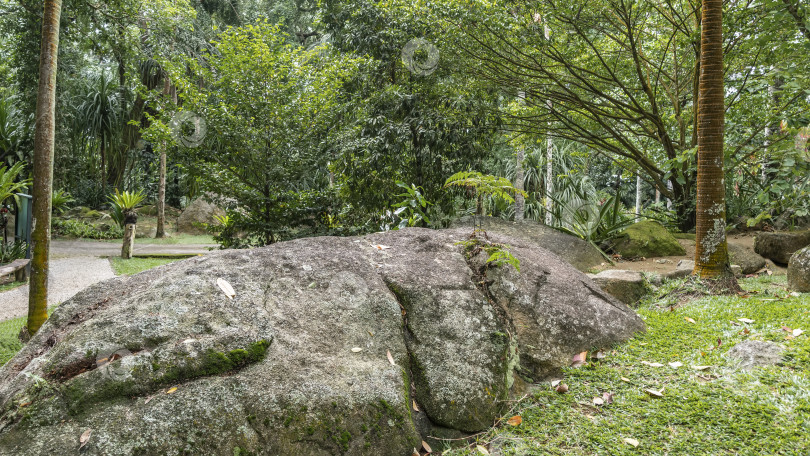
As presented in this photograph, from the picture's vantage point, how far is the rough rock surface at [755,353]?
2.54m

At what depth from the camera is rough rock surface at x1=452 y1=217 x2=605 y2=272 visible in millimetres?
6696

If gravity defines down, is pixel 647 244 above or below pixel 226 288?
above

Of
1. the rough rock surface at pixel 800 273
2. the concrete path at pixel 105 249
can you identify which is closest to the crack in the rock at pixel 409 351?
the rough rock surface at pixel 800 273

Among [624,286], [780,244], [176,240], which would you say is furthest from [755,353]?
[176,240]

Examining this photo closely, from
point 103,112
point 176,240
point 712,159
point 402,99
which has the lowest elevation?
point 176,240

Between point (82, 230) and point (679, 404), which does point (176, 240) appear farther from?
point (679, 404)

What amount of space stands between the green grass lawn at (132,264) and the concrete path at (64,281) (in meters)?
0.13

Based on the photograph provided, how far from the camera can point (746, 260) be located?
20.0 feet

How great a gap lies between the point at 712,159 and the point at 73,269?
30.9 ft

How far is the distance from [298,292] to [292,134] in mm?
4740

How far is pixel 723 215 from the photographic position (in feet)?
14.1

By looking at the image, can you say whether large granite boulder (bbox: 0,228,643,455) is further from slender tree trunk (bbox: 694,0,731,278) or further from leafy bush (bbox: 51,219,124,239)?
leafy bush (bbox: 51,219,124,239)

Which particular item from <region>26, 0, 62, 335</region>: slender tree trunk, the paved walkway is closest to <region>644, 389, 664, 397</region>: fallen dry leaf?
<region>26, 0, 62, 335</region>: slender tree trunk

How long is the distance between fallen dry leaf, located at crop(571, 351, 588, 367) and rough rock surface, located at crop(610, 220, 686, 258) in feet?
16.7
